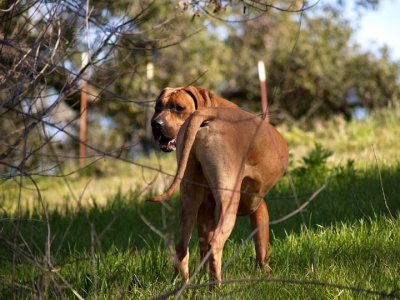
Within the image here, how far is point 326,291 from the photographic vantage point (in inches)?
160

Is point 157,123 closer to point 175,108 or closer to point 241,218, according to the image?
point 175,108

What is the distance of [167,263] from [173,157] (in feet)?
32.1

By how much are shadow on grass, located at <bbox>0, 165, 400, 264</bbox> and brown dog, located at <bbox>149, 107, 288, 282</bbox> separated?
0.91m

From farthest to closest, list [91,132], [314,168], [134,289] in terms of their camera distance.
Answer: [91,132]
[314,168]
[134,289]

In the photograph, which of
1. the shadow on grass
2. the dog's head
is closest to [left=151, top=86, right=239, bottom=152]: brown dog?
the dog's head

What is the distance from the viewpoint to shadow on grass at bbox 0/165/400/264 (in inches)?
245

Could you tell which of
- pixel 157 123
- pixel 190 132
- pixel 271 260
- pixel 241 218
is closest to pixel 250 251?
pixel 271 260

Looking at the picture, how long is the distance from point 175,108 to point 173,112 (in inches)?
1.2

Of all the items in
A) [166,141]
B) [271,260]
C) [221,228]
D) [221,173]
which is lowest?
[271,260]

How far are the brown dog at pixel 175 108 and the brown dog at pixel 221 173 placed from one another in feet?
1.88

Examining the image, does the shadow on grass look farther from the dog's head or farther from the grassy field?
the dog's head

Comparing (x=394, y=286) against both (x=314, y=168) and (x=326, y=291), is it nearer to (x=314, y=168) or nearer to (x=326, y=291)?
(x=326, y=291)

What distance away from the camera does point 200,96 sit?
5188 mm

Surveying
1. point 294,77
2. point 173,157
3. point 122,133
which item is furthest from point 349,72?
point 173,157
